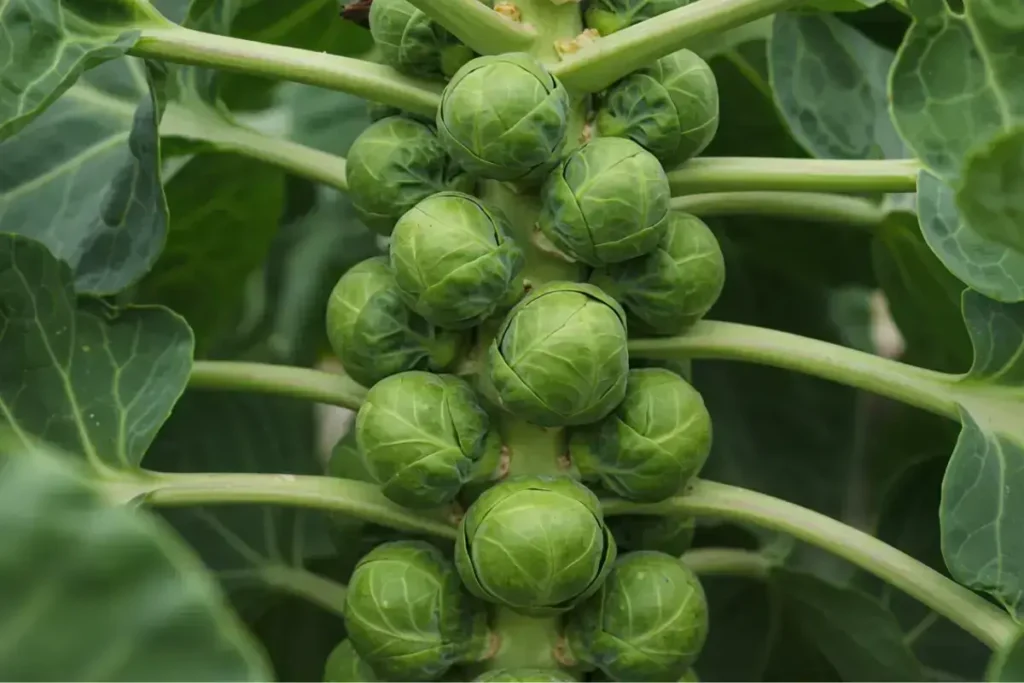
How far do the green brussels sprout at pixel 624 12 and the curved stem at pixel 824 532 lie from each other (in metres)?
0.35

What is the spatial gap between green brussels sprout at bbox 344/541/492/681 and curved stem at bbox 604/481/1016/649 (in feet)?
0.43

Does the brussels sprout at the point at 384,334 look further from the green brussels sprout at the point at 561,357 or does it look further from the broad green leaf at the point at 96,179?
the broad green leaf at the point at 96,179

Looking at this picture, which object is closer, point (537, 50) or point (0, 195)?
point (537, 50)

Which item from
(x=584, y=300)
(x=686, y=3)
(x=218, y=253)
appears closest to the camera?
(x=584, y=300)

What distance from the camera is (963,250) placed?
0.77m

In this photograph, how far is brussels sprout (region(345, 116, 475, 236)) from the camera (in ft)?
2.50

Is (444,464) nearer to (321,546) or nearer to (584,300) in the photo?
(584,300)

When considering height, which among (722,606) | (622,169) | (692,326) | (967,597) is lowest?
(722,606)

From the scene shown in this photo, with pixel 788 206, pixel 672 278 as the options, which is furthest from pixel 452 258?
pixel 788 206

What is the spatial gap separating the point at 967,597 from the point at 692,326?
29 centimetres

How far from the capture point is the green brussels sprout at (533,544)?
66cm

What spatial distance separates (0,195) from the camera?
1025mm

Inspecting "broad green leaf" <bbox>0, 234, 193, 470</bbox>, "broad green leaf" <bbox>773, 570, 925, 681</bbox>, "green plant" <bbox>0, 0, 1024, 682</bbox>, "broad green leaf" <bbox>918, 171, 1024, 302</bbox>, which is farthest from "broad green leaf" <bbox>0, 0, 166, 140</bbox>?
"broad green leaf" <bbox>773, 570, 925, 681</bbox>

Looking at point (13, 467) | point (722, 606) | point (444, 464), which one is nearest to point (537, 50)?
point (444, 464)
